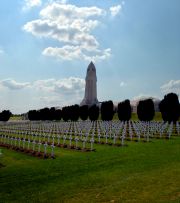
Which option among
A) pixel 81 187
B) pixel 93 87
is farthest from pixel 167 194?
pixel 93 87

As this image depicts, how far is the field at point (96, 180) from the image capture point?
313 inches

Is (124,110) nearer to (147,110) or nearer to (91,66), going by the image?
(147,110)

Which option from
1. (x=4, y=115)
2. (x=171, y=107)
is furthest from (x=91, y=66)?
(x=171, y=107)

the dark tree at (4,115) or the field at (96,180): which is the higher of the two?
the dark tree at (4,115)

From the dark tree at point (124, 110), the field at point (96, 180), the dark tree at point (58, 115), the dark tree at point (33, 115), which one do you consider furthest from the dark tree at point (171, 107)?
the dark tree at point (33, 115)

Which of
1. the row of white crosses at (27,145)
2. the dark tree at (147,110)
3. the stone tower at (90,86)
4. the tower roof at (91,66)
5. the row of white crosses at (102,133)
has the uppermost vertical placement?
the tower roof at (91,66)

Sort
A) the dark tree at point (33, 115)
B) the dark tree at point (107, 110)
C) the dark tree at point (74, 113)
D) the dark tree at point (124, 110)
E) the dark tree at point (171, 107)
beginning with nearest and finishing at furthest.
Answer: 1. the dark tree at point (171, 107)
2. the dark tree at point (124, 110)
3. the dark tree at point (107, 110)
4. the dark tree at point (74, 113)
5. the dark tree at point (33, 115)

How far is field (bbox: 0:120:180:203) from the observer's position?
26.1 ft

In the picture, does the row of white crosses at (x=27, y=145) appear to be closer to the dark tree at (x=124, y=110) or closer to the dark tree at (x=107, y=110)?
the dark tree at (x=124, y=110)

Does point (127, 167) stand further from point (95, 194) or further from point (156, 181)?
point (95, 194)

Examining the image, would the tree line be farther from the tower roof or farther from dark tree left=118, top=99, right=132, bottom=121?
the tower roof

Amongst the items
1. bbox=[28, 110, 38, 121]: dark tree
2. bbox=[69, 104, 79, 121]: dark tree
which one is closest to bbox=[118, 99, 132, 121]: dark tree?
bbox=[69, 104, 79, 121]: dark tree

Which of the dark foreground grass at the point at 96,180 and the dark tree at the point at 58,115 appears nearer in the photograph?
the dark foreground grass at the point at 96,180

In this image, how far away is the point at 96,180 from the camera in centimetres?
992
